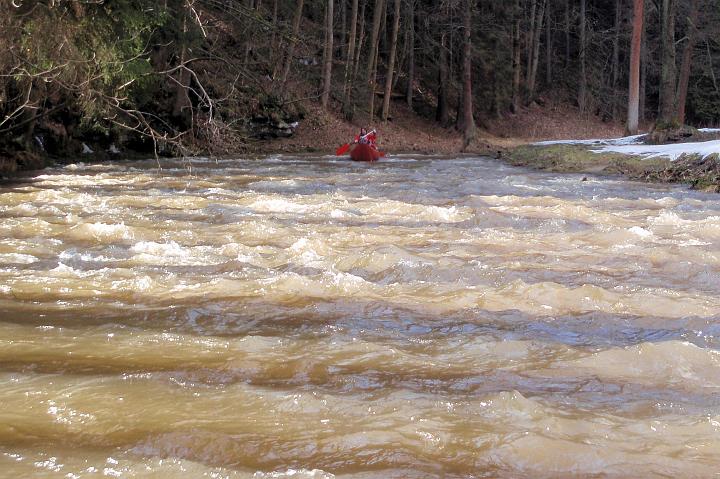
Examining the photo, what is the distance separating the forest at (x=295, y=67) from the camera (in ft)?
40.8

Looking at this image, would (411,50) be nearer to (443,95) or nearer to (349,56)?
(443,95)

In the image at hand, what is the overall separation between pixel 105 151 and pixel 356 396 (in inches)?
787

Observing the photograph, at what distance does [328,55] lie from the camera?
3052 centimetres

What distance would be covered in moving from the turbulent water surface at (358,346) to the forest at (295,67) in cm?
333

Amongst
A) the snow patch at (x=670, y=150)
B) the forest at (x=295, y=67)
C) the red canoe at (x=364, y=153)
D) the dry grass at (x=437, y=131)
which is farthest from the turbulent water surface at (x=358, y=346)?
the dry grass at (x=437, y=131)

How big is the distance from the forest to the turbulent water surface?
3326mm

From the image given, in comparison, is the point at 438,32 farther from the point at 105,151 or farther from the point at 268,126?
the point at 105,151

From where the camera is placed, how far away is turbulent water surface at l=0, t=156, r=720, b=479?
3.34 metres

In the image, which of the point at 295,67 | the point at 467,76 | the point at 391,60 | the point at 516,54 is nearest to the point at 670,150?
the point at 467,76

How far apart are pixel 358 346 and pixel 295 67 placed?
2520 centimetres

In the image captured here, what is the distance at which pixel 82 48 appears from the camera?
40.6 feet

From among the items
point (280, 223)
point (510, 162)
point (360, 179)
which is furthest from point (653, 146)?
point (280, 223)

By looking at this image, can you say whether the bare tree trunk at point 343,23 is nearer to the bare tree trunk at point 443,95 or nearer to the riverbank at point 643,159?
the bare tree trunk at point 443,95

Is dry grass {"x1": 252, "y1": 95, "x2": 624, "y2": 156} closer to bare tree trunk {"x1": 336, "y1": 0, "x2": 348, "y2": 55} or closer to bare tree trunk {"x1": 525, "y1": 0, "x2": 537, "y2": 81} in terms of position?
bare tree trunk {"x1": 525, "y1": 0, "x2": 537, "y2": 81}
